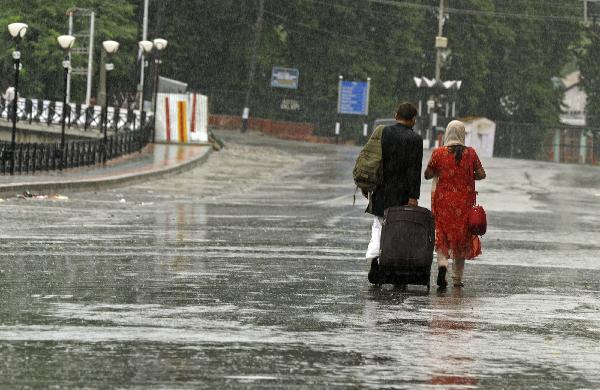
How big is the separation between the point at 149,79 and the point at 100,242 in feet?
167

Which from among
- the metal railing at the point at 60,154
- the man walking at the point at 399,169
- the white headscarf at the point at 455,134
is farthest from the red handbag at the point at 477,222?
the metal railing at the point at 60,154

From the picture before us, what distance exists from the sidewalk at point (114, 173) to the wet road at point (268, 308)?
4.63m

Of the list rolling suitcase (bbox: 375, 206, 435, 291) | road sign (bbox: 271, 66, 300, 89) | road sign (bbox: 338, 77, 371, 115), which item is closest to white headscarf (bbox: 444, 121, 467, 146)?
rolling suitcase (bbox: 375, 206, 435, 291)

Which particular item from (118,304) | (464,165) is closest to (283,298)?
(118,304)

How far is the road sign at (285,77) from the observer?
307 feet

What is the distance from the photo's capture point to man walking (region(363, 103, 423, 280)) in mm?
14125

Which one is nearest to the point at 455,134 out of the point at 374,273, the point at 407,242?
the point at 407,242

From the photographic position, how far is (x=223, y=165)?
158ft

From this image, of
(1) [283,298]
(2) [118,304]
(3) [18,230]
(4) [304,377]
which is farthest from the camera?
(3) [18,230]

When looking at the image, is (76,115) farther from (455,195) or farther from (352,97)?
(455,195)

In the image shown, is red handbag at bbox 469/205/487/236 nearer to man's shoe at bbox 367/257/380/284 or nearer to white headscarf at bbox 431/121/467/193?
white headscarf at bbox 431/121/467/193

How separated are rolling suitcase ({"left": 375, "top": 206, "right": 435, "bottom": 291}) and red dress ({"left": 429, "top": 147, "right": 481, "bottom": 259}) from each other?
626 mm

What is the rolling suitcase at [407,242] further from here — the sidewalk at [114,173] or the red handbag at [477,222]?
the sidewalk at [114,173]

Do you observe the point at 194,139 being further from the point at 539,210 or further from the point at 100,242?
the point at 100,242
